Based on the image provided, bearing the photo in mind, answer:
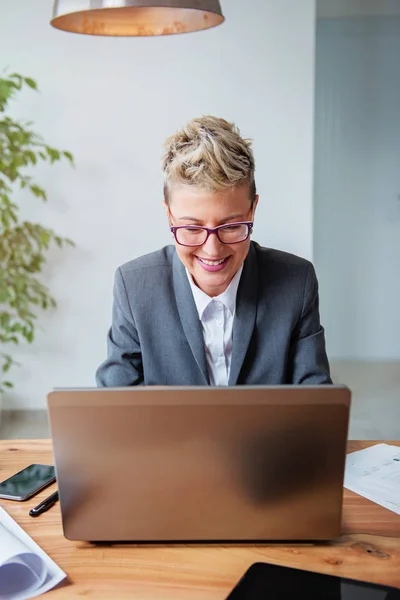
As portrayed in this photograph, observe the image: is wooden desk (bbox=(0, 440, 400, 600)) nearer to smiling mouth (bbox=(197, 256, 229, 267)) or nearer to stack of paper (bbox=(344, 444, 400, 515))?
stack of paper (bbox=(344, 444, 400, 515))

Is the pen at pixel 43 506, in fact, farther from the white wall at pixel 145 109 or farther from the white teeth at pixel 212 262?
the white wall at pixel 145 109

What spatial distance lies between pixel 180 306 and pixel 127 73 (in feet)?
7.00

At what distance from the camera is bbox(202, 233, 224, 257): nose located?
1478mm

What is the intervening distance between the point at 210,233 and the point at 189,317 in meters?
0.27

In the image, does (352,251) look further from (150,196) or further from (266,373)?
(266,373)

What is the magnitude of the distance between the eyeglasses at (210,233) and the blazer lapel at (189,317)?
0.20m

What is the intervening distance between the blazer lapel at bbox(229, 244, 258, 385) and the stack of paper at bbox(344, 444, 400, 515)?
34cm

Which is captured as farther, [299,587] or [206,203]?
[206,203]

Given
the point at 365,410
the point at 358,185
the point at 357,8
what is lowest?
the point at 365,410

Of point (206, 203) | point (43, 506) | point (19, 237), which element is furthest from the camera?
point (19, 237)

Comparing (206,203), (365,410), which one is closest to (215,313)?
(206,203)

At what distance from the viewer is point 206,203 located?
147 centimetres

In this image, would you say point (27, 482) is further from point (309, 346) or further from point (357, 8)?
point (357, 8)

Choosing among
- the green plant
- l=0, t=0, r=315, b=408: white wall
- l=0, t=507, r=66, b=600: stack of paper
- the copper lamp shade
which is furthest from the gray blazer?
l=0, t=0, r=315, b=408: white wall
